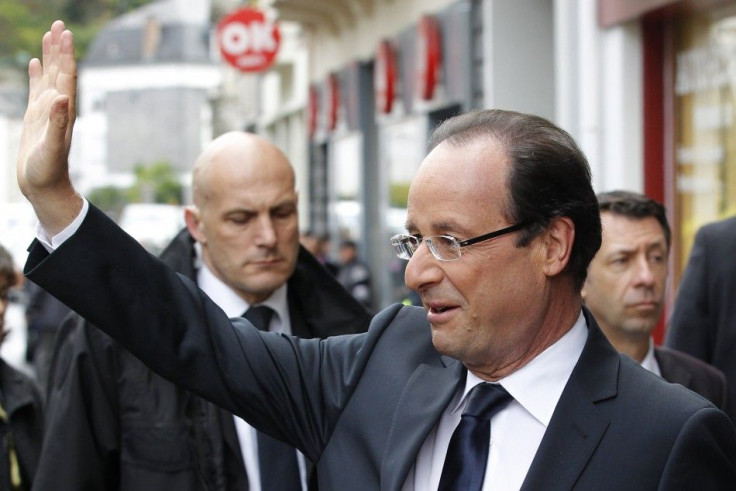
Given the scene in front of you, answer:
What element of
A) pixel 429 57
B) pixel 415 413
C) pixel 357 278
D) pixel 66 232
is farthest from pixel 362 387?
pixel 357 278

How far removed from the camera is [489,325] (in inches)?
109

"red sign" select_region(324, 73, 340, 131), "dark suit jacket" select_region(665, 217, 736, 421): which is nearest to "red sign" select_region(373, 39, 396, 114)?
"red sign" select_region(324, 73, 340, 131)

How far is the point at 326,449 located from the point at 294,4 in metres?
17.3

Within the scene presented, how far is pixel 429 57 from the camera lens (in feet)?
43.9

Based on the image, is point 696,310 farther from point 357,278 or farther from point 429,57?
point 357,278

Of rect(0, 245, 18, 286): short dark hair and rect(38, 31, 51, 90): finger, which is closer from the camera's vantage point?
rect(38, 31, 51, 90): finger

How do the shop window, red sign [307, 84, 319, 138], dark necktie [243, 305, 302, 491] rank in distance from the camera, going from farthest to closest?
red sign [307, 84, 319, 138] → the shop window → dark necktie [243, 305, 302, 491]

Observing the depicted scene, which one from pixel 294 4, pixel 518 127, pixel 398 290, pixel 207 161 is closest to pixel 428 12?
pixel 398 290

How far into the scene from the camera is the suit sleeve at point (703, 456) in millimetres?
2551

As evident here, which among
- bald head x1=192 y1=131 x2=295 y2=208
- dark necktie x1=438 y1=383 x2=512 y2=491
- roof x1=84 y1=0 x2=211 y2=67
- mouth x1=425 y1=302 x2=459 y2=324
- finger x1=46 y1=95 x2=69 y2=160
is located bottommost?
dark necktie x1=438 y1=383 x2=512 y2=491

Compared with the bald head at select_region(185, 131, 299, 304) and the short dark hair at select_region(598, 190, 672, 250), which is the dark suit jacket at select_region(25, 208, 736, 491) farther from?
the short dark hair at select_region(598, 190, 672, 250)

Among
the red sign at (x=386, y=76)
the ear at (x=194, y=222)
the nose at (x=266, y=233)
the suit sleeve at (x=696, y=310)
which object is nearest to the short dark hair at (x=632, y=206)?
the suit sleeve at (x=696, y=310)

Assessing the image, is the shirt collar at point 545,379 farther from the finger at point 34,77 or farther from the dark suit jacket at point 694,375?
the dark suit jacket at point 694,375

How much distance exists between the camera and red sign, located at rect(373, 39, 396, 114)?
51.0 ft
